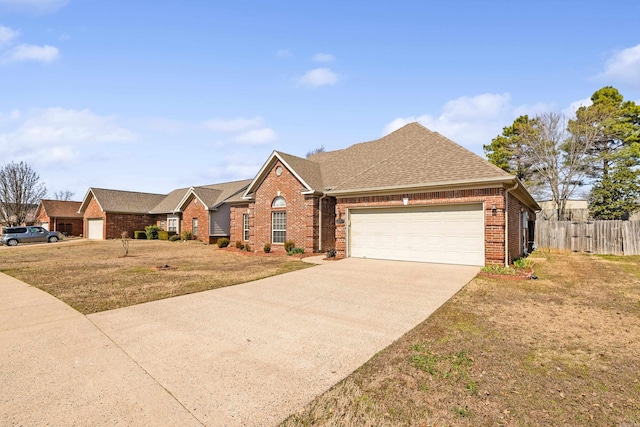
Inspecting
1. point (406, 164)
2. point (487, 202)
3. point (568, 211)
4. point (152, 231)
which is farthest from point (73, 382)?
point (568, 211)

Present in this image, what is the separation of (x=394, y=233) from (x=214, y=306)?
29.9 ft

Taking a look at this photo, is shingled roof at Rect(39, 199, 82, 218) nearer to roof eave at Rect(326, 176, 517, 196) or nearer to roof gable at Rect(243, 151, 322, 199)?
roof gable at Rect(243, 151, 322, 199)

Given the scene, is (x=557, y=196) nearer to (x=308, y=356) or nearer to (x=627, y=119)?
(x=627, y=119)

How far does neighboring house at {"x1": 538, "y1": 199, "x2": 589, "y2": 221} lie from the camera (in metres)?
27.1

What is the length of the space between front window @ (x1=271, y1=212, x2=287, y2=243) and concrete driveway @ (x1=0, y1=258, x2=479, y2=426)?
9976 mm

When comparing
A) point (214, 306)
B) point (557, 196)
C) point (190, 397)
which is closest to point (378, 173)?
point (214, 306)

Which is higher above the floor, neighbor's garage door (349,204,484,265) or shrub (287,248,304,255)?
neighbor's garage door (349,204,484,265)

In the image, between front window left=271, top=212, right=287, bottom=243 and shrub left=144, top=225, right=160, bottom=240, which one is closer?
front window left=271, top=212, right=287, bottom=243

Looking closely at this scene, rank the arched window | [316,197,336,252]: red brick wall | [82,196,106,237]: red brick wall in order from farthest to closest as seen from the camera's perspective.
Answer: [82,196,106,237]: red brick wall, the arched window, [316,197,336,252]: red brick wall

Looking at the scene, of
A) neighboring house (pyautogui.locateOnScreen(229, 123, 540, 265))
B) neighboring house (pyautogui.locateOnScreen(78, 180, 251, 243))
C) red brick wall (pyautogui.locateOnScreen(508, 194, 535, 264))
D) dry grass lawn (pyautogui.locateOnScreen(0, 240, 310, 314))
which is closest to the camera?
dry grass lawn (pyautogui.locateOnScreen(0, 240, 310, 314))

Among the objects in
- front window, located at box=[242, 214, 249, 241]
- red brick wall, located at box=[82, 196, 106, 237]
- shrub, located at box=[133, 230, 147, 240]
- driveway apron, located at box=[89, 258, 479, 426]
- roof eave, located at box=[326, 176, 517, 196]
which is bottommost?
shrub, located at box=[133, 230, 147, 240]

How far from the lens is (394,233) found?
550 inches

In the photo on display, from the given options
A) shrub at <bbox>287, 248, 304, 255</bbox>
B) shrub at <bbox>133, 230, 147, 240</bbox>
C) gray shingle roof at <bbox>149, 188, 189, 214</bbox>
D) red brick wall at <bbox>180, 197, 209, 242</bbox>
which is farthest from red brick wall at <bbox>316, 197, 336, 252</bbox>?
shrub at <bbox>133, 230, 147, 240</bbox>

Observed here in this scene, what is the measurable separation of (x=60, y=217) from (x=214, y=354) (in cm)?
4581
